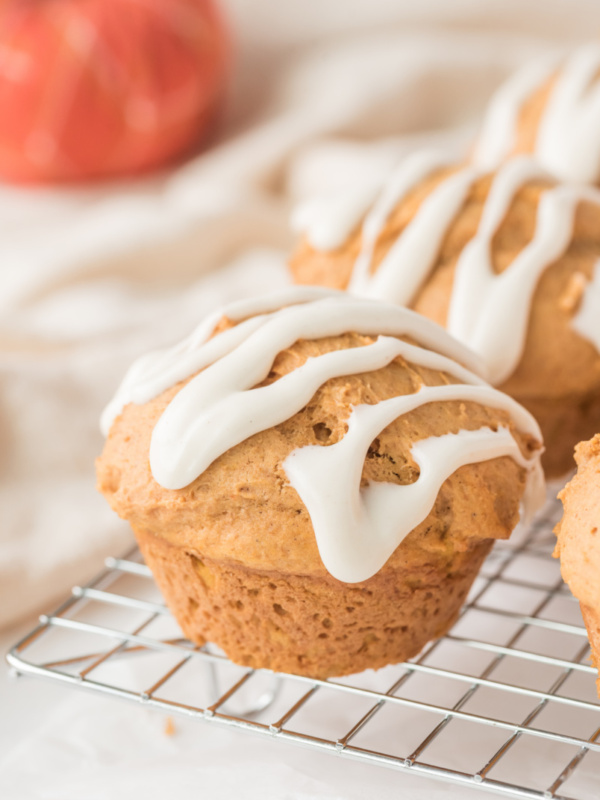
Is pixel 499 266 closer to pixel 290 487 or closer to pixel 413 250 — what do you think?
pixel 413 250

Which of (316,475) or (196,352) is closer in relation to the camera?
(316,475)

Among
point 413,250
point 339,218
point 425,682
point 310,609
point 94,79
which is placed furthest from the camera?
point 94,79

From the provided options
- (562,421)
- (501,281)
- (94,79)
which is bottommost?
(562,421)

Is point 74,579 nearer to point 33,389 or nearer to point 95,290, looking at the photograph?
point 33,389

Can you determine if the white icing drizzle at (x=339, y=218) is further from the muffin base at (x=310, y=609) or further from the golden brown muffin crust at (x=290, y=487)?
the muffin base at (x=310, y=609)

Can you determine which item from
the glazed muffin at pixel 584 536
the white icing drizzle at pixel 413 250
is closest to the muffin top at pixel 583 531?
the glazed muffin at pixel 584 536

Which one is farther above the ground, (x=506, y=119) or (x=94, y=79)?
(x=94, y=79)

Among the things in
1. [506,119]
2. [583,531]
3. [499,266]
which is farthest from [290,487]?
[506,119]
